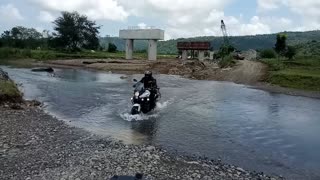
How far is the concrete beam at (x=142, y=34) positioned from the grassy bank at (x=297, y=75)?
39051 mm

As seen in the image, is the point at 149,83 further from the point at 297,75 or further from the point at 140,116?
the point at 297,75

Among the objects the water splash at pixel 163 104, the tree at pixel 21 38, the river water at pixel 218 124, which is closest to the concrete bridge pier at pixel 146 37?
the tree at pixel 21 38

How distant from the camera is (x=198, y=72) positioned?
236ft

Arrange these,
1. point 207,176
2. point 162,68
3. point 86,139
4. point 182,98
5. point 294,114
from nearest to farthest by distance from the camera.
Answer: point 207,176 → point 86,139 → point 294,114 → point 182,98 → point 162,68

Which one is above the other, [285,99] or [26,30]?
[26,30]

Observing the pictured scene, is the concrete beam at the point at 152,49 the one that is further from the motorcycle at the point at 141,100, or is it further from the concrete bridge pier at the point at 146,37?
the motorcycle at the point at 141,100

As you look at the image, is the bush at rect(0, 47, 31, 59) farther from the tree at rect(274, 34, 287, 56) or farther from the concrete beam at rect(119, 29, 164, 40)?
the tree at rect(274, 34, 287, 56)

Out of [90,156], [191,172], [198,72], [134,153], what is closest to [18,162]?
[90,156]

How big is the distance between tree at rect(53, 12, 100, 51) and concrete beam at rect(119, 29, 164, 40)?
58.9ft

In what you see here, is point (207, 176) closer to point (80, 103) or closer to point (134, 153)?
point (134, 153)

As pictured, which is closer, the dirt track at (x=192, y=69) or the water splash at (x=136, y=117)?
the water splash at (x=136, y=117)

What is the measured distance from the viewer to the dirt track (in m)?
63.7

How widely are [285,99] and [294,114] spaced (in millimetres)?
10344

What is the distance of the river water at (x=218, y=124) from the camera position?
17859 mm
